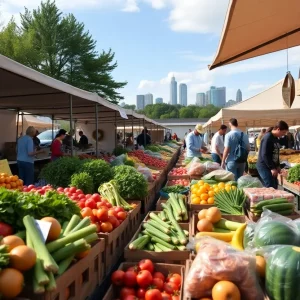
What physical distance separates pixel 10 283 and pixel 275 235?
1693 millimetres

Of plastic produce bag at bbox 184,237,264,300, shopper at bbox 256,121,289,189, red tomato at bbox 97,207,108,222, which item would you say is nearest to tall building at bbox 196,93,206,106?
shopper at bbox 256,121,289,189

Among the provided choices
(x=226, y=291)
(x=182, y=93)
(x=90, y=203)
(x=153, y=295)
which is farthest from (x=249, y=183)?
(x=182, y=93)

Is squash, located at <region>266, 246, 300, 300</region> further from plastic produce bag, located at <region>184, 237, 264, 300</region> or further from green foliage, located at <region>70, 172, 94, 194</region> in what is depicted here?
green foliage, located at <region>70, 172, 94, 194</region>

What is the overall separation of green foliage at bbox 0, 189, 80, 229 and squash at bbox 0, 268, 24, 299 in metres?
0.65

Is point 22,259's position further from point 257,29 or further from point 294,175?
point 294,175

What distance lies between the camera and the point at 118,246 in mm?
3574

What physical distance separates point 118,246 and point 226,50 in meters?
2.91

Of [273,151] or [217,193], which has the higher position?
[273,151]

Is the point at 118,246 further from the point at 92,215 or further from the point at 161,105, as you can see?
the point at 161,105

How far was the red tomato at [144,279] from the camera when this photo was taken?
8.84ft

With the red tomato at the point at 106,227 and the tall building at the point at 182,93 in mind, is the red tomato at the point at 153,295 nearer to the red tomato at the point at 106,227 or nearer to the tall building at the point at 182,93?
the red tomato at the point at 106,227

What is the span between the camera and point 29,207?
2.44 meters

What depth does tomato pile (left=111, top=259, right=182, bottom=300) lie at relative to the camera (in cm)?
263

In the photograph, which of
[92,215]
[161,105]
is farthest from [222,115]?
[161,105]
